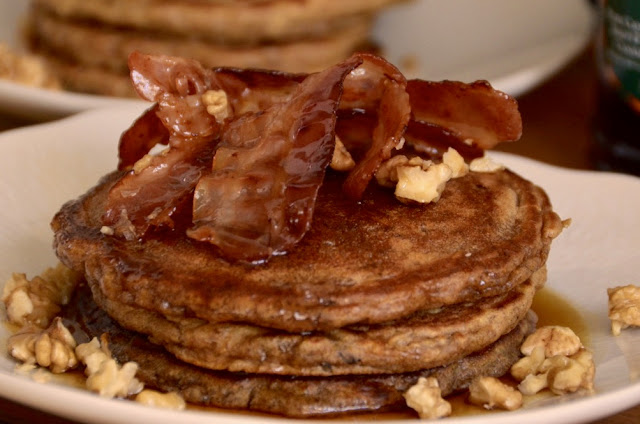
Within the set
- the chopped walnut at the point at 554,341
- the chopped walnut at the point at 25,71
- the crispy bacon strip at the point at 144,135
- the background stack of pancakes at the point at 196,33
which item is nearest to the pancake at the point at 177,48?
the background stack of pancakes at the point at 196,33

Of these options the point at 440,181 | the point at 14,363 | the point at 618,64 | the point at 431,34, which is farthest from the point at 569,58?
the point at 14,363

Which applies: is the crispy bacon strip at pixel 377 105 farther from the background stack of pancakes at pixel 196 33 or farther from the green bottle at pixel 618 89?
the background stack of pancakes at pixel 196 33

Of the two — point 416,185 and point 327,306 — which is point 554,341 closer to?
point 416,185

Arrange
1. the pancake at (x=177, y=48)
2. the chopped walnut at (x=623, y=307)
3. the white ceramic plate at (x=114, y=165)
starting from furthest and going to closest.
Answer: the pancake at (x=177, y=48)
the chopped walnut at (x=623, y=307)
the white ceramic plate at (x=114, y=165)

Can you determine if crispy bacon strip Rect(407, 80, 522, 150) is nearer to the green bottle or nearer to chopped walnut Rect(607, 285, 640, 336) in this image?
chopped walnut Rect(607, 285, 640, 336)

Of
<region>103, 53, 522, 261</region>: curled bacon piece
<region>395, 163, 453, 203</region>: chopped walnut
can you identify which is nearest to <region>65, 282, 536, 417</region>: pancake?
<region>103, 53, 522, 261</region>: curled bacon piece
